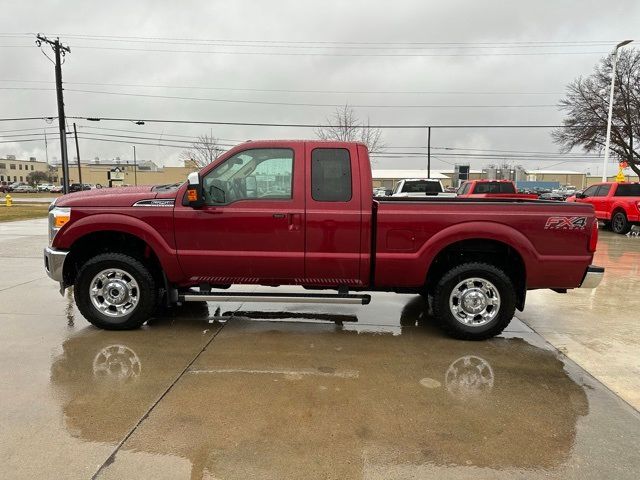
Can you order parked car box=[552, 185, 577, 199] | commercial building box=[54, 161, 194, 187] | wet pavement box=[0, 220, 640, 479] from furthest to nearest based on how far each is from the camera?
commercial building box=[54, 161, 194, 187] → parked car box=[552, 185, 577, 199] → wet pavement box=[0, 220, 640, 479]

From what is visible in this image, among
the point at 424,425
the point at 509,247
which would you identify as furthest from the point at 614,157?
the point at 424,425

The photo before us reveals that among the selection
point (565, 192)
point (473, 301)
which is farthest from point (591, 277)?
point (565, 192)

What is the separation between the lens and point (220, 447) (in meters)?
2.95

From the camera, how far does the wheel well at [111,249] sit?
5.15 metres

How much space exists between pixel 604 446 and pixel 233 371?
9.24 feet

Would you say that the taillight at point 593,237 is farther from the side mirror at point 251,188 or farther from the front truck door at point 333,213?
the side mirror at point 251,188

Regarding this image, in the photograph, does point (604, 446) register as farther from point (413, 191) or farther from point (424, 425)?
point (413, 191)

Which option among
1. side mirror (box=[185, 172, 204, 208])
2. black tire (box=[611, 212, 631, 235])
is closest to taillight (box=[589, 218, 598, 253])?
side mirror (box=[185, 172, 204, 208])

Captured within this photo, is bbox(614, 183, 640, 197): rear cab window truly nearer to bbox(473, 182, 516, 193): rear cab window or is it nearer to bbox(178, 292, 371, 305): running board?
bbox(473, 182, 516, 193): rear cab window

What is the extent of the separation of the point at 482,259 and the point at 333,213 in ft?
5.62

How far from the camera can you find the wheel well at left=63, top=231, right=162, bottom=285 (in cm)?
515

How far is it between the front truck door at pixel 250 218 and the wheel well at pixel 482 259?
1.49m

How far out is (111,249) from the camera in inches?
205

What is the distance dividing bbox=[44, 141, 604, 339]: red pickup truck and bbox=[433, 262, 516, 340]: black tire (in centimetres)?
1
